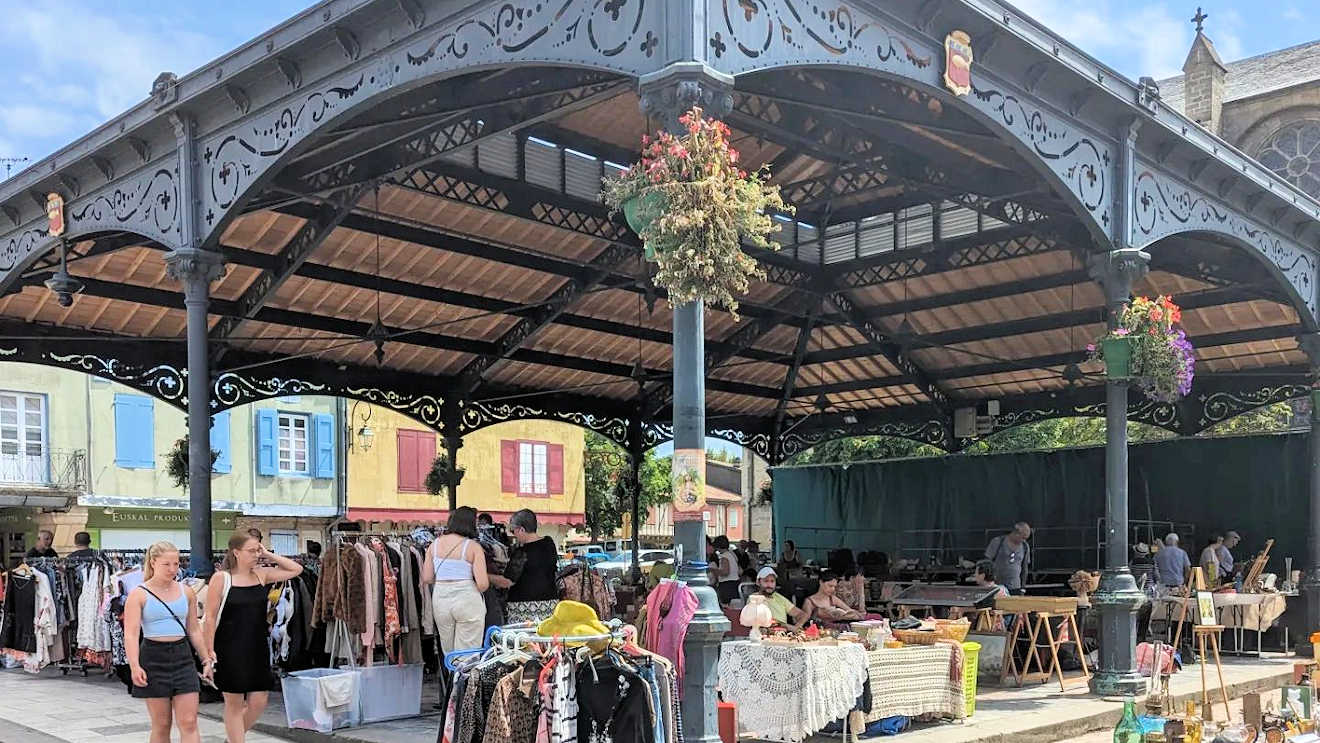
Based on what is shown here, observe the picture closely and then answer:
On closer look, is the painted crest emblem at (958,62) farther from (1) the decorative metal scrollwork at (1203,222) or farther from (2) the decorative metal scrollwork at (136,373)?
(2) the decorative metal scrollwork at (136,373)

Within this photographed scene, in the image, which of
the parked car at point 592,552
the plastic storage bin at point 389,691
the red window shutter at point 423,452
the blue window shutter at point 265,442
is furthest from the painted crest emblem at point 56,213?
the red window shutter at point 423,452

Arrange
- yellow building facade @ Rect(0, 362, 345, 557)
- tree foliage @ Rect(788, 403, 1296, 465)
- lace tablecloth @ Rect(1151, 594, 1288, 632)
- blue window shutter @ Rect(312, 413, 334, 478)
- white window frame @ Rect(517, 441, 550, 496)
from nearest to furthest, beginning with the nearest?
lace tablecloth @ Rect(1151, 594, 1288, 632) → yellow building facade @ Rect(0, 362, 345, 557) → blue window shutter @ Rect(312, 413, 334, 478) → tree foliage @ Rect(788, 403, 1296, 465) → white window frame @ Rect(517, 441, 550, 496)

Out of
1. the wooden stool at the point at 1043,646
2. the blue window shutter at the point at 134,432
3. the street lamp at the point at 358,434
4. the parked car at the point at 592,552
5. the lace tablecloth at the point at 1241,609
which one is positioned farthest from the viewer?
the parked car at the point at 592,552

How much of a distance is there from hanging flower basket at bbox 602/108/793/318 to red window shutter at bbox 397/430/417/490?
1163 inches

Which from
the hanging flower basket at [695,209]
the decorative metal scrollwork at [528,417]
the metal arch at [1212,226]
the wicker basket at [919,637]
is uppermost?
the metal arch at [1212,226]

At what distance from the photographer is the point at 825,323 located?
18016mm

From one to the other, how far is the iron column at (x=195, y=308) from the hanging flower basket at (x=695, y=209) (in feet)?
15.1

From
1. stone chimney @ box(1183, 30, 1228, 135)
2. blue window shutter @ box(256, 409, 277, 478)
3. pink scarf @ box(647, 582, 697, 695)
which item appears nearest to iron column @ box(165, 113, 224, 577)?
pink scarf @ box(647, 582, 697, 695)

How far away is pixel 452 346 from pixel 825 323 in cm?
549

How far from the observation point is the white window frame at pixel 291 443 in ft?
103

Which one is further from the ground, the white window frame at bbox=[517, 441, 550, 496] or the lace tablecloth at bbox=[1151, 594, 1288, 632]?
the white window frame at bbox=[517, 441, 550, 496]

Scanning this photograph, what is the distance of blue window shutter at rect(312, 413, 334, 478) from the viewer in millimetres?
32219

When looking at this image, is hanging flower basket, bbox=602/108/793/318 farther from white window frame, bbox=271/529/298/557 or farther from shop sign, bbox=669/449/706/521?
white window frame, bbox=271/529/298/557

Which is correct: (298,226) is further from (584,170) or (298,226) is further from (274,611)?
(274,611)
